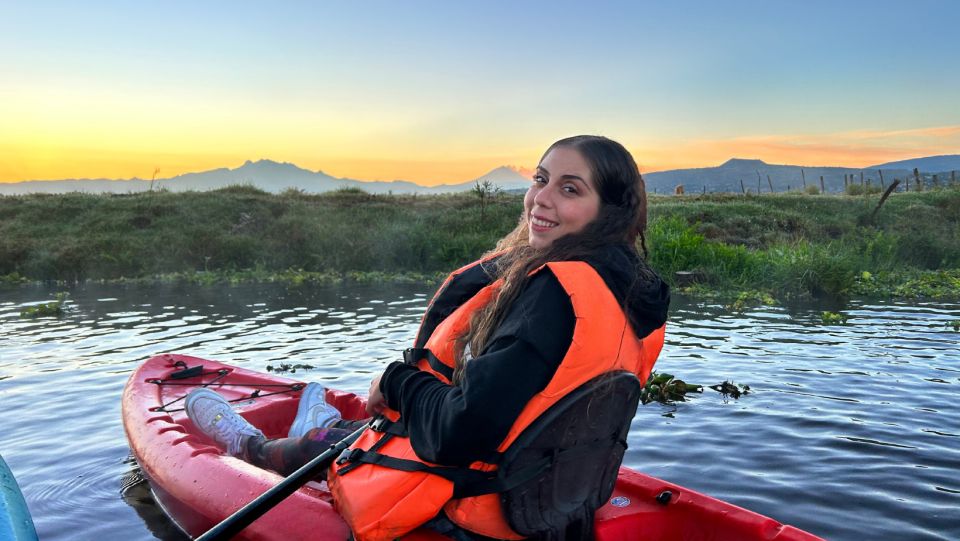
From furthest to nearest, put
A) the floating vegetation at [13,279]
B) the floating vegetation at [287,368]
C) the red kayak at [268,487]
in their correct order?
the floating vegetation at [13,279] < the floating vegetation at [287,368] < the red kayak at [268,487]

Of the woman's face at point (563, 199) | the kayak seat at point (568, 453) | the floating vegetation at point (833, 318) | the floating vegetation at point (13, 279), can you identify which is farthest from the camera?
the floating vegetation at point (13, 279)

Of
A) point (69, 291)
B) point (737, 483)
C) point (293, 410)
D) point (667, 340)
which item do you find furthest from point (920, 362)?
point (69, 291)

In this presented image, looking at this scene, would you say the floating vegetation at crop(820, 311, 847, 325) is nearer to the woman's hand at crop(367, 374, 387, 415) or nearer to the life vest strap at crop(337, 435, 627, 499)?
the life vest strap at crop(337, 435, 627, 499)

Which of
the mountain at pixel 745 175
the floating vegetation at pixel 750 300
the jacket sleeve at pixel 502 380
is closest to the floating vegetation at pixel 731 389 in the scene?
the jacket sleeve at pixel 502 380

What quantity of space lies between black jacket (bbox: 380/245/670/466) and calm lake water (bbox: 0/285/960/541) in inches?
97.1

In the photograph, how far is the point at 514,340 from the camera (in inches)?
86.3

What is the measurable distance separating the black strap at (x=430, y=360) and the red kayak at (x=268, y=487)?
610mm

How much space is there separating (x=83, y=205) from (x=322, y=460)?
1057 inches

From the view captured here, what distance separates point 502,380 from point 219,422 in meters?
2.63

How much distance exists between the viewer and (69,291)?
15.2 meters

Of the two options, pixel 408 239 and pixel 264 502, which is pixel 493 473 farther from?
pixel 408 239

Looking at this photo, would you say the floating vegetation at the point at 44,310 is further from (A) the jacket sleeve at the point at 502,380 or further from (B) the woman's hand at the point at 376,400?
(A) the jacket sleeve at the point at 502,380

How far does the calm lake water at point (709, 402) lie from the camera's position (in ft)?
14.3

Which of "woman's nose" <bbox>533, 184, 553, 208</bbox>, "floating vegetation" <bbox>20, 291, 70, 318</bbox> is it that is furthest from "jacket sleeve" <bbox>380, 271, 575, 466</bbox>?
"floating vegetation" <bbox>20, 291, 70, 318</bbox>
